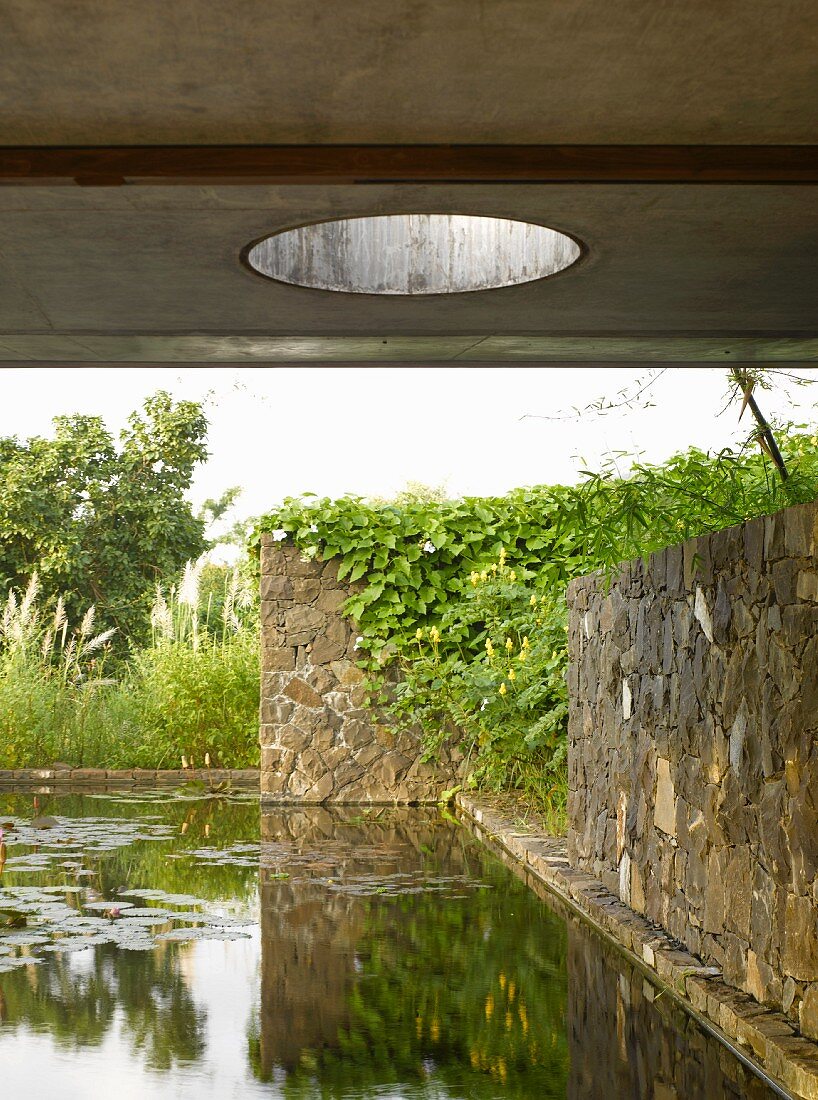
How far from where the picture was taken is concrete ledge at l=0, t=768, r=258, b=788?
10352 mm

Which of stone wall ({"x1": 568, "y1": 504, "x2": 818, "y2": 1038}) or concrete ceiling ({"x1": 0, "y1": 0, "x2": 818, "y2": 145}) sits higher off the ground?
concrete ceiling ({"x1": 0, "y1": 0, "x2": 818, "y2": 145})

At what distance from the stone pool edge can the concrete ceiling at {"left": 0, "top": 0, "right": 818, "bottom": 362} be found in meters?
Result: 2.29

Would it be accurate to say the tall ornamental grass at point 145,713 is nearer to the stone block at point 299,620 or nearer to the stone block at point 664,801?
the stone block at point 299,620

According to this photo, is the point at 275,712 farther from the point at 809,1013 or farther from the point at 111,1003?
the point at 809,1013

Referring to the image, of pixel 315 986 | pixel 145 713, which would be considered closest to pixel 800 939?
pixel 315 986

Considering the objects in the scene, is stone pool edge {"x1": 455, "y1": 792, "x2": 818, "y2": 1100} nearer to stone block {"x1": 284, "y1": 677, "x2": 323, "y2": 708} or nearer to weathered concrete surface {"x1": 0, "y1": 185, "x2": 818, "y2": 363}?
weathered concrete surface {"x1": 0, "y1": 185, "x2": 818, "y2": 363}

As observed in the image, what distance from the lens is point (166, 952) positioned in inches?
186

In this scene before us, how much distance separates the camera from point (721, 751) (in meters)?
4.12

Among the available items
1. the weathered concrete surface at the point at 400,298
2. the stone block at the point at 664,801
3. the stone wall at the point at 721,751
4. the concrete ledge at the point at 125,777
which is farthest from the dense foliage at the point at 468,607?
the weathered concrete surface at the point at 400,298

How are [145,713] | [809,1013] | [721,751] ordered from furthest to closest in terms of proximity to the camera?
[145,713] → [721,751] → [809,1013]

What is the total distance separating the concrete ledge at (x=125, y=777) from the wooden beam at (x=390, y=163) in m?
7.81

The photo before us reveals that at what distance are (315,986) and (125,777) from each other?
6597 millimetres

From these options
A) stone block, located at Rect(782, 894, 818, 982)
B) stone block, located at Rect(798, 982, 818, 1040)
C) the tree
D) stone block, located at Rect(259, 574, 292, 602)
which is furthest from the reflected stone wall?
the tree

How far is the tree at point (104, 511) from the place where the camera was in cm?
1688
